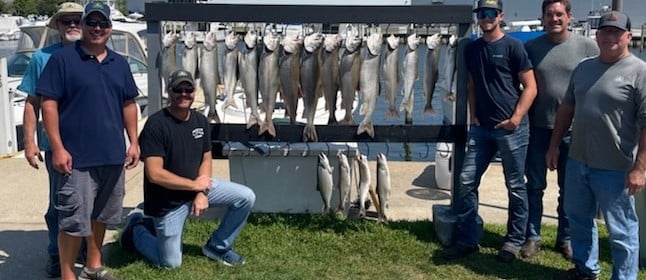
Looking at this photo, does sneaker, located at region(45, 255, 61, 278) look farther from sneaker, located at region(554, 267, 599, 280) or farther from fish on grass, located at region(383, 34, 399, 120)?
sneaker, located at region(554, 267, 599, 280)

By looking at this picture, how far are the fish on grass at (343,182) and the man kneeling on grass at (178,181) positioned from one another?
3.99ft

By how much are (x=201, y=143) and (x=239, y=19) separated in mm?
1206

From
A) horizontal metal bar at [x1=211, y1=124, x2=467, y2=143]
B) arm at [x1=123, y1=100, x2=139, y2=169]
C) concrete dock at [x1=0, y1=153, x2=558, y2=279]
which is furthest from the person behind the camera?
horizontal metal bar at [x1=211, y1=124, x2=467, y2=143]

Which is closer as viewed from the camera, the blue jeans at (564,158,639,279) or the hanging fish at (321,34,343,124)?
the blue jeans at (564,158,639,279)

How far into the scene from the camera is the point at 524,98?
482 cm

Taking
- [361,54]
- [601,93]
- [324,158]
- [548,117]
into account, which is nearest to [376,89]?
[361,54]

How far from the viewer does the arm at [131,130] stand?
448 cm

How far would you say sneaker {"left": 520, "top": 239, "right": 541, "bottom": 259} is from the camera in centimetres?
521

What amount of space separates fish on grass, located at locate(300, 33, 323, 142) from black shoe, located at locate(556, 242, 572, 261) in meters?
2.16

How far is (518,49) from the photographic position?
483cm

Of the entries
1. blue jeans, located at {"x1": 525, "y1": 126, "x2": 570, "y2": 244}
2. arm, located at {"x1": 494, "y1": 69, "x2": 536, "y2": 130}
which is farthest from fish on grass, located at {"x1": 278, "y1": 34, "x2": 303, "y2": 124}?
→ blue jeans, located at {"x1": 525, "y1": 126, "x2": 570, "y2": 244}

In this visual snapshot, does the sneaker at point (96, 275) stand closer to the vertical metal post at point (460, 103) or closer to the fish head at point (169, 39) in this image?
the fish head at point (169, 39)

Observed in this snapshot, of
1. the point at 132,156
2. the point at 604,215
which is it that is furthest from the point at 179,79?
the point at 604,215

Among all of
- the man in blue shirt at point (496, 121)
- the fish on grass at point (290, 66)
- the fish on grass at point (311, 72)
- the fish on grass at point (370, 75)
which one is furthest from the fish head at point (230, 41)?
the man in blue shirt at point (496, 121)
